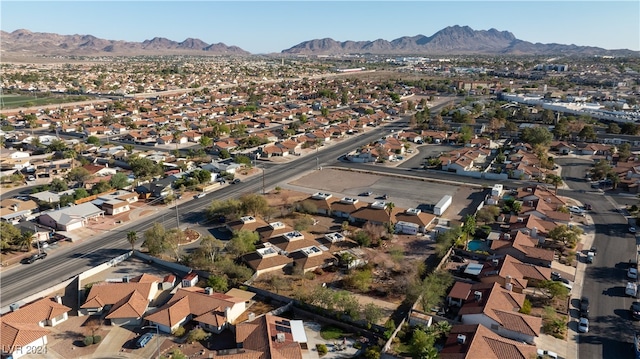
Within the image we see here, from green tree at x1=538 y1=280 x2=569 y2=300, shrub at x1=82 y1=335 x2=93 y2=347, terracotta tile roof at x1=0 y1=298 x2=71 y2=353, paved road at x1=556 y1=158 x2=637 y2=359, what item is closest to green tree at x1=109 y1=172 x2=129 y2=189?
terracotta tile roof at x1=0 y1=298 x2=71 y2=353

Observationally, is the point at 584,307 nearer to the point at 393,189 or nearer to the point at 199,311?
the point at 199,311

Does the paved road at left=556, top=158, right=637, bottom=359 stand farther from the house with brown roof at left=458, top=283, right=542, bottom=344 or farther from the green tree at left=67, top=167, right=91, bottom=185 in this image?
the green tree at left=67, top=167, right=91, bottom=185

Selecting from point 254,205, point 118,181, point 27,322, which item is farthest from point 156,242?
point 118,181

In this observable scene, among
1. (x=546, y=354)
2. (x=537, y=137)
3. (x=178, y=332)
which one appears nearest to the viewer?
(x=546, y=354)

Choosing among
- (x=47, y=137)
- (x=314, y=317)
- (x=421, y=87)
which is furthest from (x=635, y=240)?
(x=421, y=87)

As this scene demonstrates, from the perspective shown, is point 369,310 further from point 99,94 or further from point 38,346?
point 99,94

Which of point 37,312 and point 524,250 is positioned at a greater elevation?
point 524,250

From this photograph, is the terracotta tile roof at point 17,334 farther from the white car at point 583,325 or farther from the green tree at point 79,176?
the green tree at point 79,176

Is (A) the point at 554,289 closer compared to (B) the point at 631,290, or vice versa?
(A) the point at 554,289
